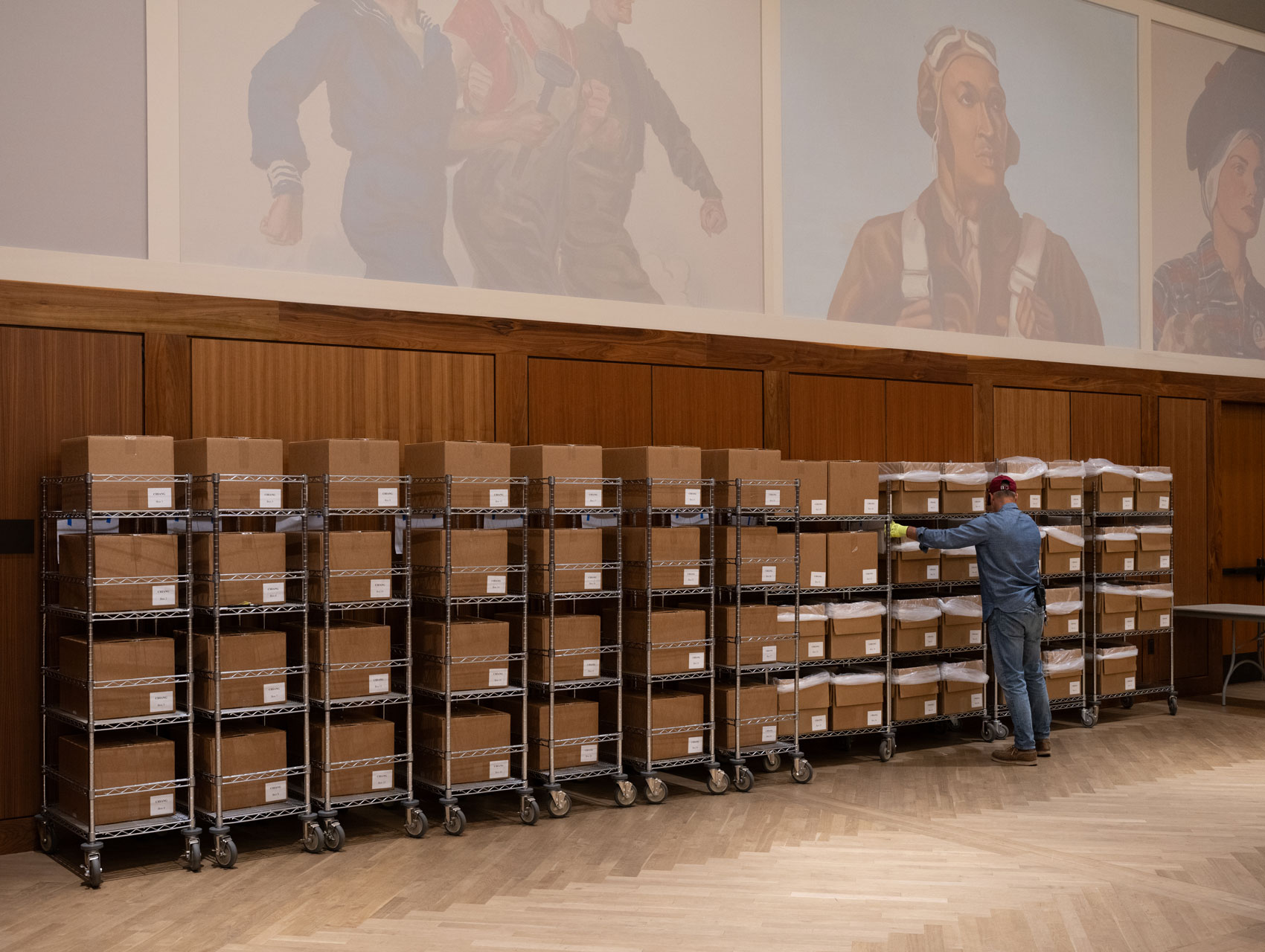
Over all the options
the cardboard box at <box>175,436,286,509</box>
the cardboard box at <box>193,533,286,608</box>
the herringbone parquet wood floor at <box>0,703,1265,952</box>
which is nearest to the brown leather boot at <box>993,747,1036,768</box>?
the herringbone parquet wood floor at <box>0,703,1265,952</box>

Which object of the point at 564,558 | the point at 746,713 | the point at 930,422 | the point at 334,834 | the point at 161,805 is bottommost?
the point at 334,834

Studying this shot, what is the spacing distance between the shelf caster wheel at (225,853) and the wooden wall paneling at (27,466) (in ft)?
4.00

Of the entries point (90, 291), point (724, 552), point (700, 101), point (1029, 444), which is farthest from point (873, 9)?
point (90, 291)

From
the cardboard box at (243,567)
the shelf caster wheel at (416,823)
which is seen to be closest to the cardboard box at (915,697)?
the shelf caster wheel at (416,823)

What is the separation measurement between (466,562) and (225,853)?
188 cm

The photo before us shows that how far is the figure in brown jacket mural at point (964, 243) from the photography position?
991 centimetres

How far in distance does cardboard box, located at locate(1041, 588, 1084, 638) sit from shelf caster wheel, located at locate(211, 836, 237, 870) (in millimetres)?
6042

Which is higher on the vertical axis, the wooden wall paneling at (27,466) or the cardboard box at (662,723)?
the wooden wall paneling at (27,466)

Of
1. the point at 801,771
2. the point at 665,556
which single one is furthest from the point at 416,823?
the point at 801,771

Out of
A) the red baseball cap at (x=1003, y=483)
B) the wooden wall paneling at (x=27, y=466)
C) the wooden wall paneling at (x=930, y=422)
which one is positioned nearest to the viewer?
the wooden wall paneling at (x=27, y=466)

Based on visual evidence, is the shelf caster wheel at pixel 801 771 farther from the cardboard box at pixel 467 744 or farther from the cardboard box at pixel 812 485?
the cardboard box at pixel 467 744

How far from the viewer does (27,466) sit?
6453 millimetres

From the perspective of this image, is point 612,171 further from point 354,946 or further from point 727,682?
point 354,946

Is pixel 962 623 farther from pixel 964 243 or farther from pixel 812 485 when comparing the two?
pixel 964 243
